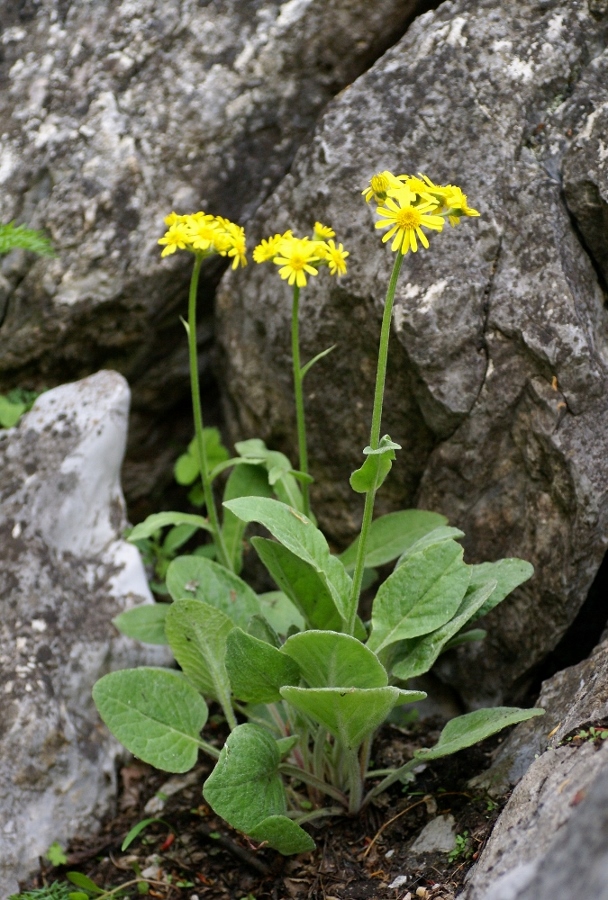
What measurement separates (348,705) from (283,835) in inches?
15.7

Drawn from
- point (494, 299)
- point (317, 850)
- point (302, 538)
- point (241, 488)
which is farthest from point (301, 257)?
point (317, 850)

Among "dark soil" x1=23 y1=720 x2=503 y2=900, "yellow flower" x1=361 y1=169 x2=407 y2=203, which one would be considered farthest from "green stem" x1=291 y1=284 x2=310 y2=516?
"dark soil" x1=23 y1=720 x2=503 y2=900

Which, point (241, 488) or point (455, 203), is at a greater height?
point (455, 203)

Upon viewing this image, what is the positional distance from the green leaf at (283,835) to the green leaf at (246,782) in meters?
0.02

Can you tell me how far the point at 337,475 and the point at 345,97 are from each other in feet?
4.68

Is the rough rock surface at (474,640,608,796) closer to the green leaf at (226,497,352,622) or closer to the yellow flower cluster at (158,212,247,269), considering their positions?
the green leaf at (226,497,352,622)

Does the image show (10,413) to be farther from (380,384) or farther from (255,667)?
(380,384)

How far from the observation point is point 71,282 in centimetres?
327

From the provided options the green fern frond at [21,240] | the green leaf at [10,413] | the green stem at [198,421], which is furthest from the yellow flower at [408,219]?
the green leaf at [10,413]

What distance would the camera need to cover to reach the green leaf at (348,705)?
198cm

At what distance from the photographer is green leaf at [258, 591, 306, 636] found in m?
2.71

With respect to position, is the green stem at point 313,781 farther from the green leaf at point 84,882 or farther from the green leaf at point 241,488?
the green leaf at point 241,488

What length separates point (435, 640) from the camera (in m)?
2.30

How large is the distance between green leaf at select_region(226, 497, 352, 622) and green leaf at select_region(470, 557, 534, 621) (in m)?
0.40
